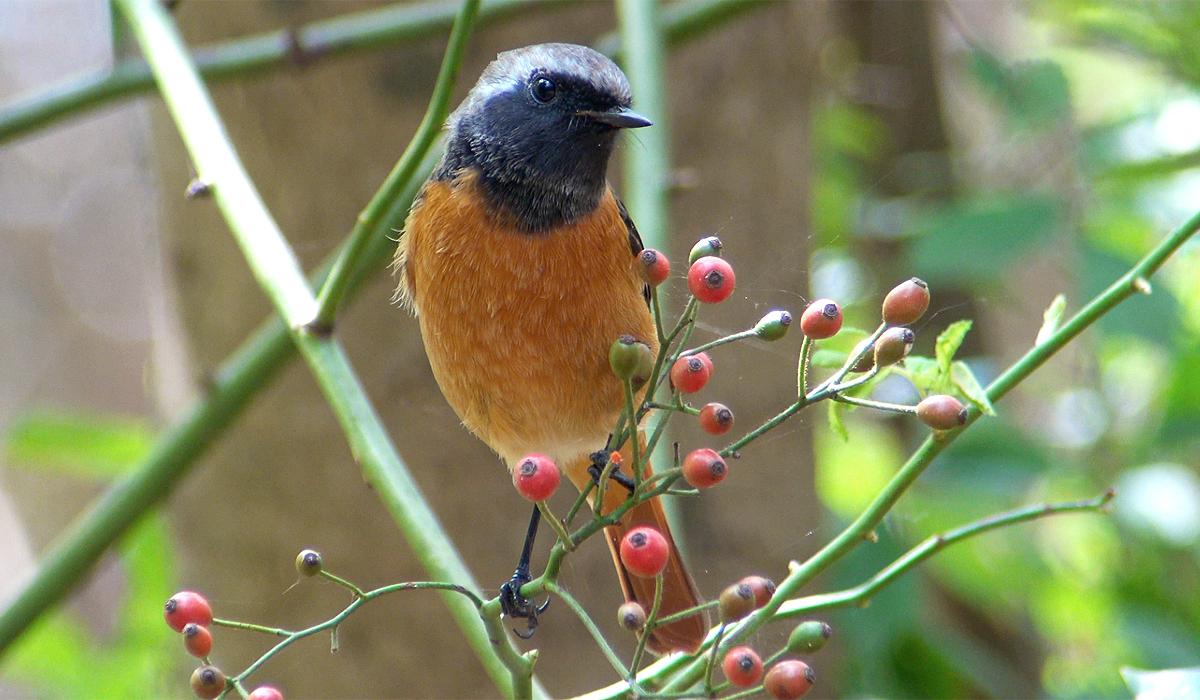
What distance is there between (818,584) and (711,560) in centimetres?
35

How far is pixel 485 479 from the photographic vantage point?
3729 millimetres

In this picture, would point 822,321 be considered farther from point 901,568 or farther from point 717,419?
point 901,568

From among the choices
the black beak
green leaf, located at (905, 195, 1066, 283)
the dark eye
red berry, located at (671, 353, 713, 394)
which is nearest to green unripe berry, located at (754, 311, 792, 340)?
red berry, located at (671, 353, 713, 394)

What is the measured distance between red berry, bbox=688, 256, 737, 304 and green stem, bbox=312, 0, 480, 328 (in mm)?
532

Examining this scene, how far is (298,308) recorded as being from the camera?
6.65 feet

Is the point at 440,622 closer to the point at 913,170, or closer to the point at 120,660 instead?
the point at 120,660

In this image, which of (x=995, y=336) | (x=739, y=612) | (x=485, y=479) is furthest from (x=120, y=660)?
(x=995, y=336)

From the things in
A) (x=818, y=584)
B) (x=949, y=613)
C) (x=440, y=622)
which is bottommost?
(x=949, y=613)

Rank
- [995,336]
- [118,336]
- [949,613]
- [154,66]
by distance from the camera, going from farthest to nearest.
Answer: [118,336] → [995,336] → [949,613] → [154,66]

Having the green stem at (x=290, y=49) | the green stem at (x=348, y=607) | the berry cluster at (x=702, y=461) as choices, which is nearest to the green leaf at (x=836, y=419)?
the berry cluster at (x=702, y=461)

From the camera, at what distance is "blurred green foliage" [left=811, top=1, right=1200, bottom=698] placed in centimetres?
318

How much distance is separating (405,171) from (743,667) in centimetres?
93

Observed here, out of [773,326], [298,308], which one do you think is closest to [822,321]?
[773,326]

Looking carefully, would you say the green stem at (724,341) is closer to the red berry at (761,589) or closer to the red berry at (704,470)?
the red berry at (704,470)
